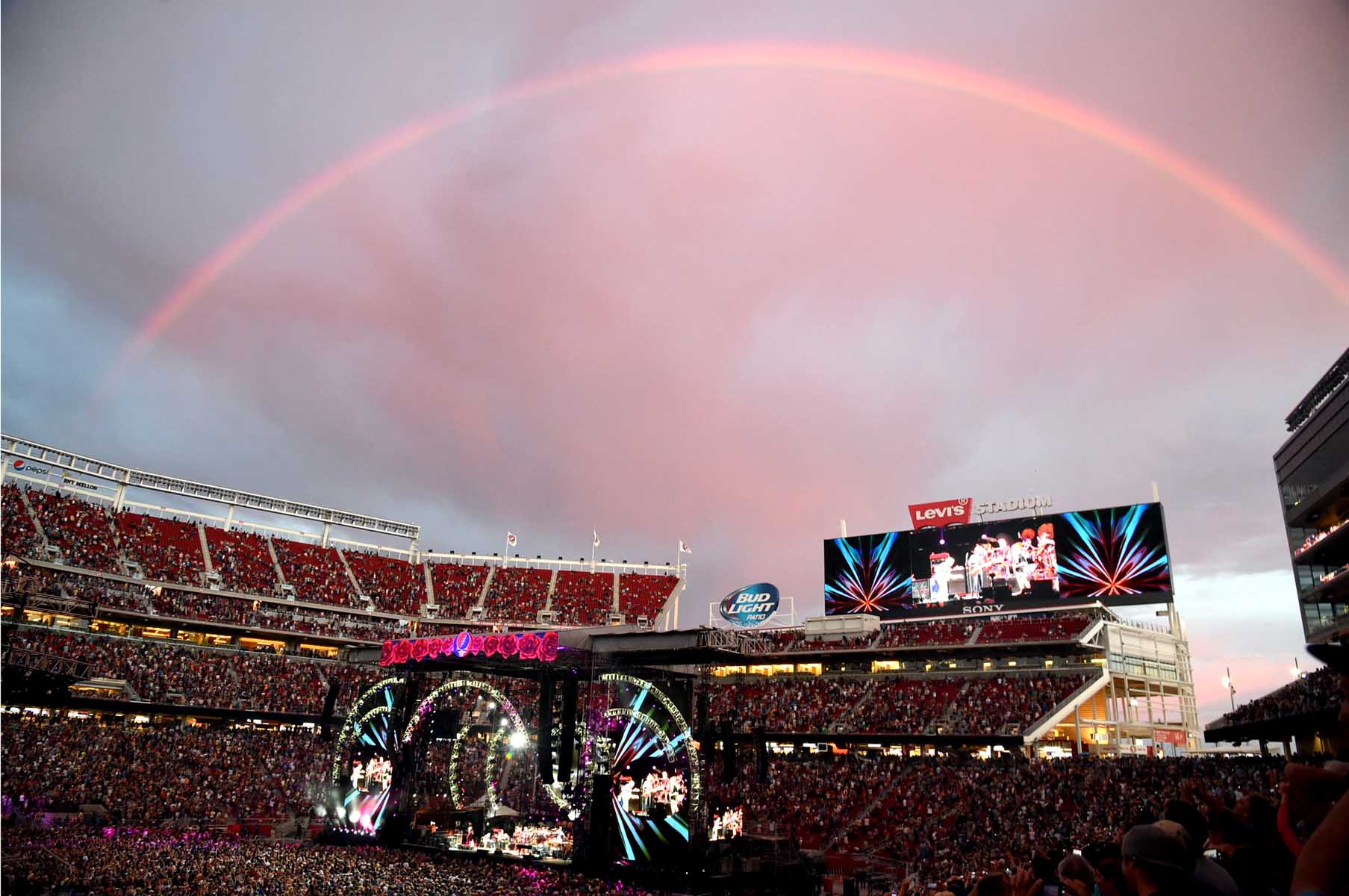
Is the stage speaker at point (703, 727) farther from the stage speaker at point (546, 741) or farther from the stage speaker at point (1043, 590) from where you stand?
the stage speaker at point (1043, 590)

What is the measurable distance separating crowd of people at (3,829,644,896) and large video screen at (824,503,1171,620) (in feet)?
88.8

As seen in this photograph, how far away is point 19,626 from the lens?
44.4 meters

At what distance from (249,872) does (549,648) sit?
11124 millimetres

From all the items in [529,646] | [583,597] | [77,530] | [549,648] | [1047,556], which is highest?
[77,530]

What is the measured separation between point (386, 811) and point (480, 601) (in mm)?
30553

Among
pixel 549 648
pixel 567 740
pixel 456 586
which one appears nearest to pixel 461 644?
pixel 549 648

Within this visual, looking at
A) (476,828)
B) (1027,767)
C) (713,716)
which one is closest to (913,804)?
(1027,767)

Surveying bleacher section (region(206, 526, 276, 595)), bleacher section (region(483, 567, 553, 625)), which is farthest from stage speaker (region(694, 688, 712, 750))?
bleacher section (region(206, 526, 276, 595))

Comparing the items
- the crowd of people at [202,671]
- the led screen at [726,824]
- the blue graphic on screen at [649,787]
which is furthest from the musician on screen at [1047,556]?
the crowd of people at [202,671]

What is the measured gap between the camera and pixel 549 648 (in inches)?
1155

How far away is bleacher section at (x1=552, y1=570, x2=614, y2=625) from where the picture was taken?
209ft

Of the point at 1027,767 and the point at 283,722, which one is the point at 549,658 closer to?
the point at 1027,767

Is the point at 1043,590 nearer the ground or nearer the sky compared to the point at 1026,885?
nearer the sky

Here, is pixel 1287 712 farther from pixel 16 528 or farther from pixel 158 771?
pixel 16 528
